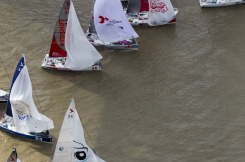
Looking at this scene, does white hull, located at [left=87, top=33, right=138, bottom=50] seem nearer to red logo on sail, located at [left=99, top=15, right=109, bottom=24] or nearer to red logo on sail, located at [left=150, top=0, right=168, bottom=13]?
red logo on sail, located at [left=99, top=15, right=109, bottom=24]

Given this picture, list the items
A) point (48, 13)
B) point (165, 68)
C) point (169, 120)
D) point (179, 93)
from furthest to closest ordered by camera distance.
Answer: point (48, 13) → point (165, 68) → point (179, 93) → point (169, 120)

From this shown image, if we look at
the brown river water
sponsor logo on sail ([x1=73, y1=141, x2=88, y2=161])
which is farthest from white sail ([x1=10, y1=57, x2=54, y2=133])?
sponsor logo on sail ([x1=73, y1=141, x2=88, y2=161])

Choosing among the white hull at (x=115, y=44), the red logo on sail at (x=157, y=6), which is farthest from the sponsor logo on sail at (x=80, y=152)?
the red logo on sail at (x=157, y=6)

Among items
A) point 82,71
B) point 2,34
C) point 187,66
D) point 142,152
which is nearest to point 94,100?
point 82,71

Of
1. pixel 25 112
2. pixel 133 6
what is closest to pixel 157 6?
pixel 133 6

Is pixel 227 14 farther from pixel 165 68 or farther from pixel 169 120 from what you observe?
pixel 169 120
